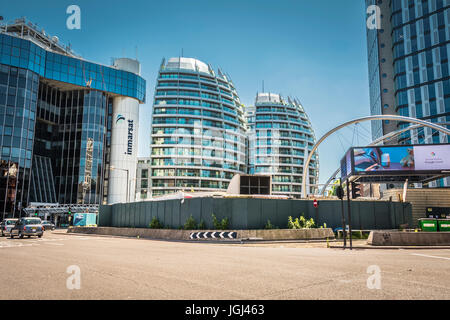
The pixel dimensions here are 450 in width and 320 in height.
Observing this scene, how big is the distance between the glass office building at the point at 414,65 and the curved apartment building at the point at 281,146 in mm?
31816

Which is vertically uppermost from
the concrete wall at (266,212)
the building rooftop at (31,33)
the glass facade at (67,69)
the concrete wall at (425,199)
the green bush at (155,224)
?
the building rooftop at (31,33)

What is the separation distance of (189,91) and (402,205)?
79.9 m

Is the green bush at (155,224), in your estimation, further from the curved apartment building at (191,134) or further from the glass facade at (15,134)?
the curved apartment building at (191,134)

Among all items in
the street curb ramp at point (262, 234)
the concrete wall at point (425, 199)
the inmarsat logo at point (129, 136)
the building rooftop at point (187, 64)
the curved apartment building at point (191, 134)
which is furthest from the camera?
the building rooftop at point (187, 64)

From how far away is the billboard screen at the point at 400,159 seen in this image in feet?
132

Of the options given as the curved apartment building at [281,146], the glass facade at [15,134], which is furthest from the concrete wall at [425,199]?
the curved apartment building at [281,146]

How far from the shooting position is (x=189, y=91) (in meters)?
106

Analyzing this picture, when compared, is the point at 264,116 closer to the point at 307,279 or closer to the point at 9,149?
the point at 9,149

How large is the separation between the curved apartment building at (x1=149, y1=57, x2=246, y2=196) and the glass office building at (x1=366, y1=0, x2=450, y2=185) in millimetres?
42413

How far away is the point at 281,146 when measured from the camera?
11919cm

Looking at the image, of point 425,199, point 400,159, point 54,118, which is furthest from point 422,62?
point 54,118

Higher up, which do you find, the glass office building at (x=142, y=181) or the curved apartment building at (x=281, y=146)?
the curved apartment building at (x=281, y=146)

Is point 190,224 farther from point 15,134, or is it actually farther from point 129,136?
point 129,136
